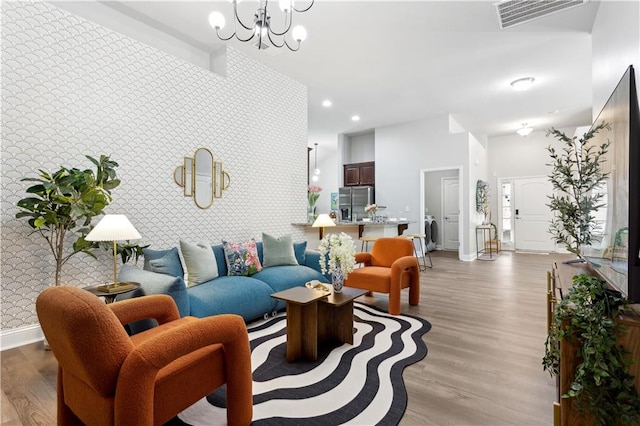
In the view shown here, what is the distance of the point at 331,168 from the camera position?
10.9m

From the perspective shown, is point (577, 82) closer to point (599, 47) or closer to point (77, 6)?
point (599, 47)

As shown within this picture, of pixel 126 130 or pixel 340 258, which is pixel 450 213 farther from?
pixel 126 130

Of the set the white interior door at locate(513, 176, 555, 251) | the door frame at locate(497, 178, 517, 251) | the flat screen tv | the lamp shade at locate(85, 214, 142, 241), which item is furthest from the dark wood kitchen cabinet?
the lamp shade at locate(85, 214, 142, 241)

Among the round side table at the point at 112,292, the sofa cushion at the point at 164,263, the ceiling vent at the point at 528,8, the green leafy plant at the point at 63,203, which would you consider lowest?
the round side table at the point at 112,292

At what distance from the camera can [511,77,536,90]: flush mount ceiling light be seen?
210 inches

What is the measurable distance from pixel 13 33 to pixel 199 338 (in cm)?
333

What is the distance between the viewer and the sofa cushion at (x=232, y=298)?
274cm

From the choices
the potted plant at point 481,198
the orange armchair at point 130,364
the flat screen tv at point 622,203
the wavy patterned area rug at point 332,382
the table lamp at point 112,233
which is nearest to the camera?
the orange armchair at point 130,364

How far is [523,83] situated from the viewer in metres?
5.41

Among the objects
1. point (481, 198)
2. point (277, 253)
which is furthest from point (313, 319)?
point (481, 198)

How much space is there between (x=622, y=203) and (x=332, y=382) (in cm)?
203

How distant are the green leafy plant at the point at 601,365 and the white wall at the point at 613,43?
1.56 m

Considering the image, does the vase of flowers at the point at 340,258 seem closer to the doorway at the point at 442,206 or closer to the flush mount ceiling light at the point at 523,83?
the flush mount ceiling light at the point at 523,83

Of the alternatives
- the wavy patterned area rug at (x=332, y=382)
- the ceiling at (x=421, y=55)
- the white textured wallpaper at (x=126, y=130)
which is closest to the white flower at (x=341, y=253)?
the wavy patterned area rug at (x=332, y=382)
